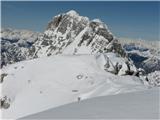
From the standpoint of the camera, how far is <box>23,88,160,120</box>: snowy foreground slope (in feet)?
19.4

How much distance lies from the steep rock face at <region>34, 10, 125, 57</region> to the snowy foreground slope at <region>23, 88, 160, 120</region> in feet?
340

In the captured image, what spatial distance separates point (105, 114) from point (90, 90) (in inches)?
747

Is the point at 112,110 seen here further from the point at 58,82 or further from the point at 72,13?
the point at 72,13

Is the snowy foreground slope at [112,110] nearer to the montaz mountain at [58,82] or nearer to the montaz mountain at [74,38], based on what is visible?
the montaz mountain at [58,82]

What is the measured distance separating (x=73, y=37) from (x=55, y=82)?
131 meters

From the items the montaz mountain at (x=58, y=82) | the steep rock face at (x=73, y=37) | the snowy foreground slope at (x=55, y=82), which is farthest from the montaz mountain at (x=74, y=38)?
the snowy foreground slope at (x=55, y=82)

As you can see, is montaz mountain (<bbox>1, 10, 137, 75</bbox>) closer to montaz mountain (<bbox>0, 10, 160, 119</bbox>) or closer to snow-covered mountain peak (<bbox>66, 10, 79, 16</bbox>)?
snow-covered mountain peak (<bbox>66, 10, 79, 16</bbox>)

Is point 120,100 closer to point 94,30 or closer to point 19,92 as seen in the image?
point 19,92

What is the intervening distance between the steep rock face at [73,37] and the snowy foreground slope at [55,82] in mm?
81787

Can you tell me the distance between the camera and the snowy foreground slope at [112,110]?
5.91 m

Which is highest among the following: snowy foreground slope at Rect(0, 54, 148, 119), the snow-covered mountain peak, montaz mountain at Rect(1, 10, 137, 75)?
the snow-covered mountain peak

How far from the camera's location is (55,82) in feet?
90.2

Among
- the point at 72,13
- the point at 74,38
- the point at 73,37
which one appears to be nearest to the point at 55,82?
the point at 74,38

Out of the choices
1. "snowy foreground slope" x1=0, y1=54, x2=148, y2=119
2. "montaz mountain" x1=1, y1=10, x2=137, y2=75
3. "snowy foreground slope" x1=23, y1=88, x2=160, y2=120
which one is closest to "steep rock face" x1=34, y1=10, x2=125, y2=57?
"montaz mountain" x1=1, y1=10, x2=137, y2=75
